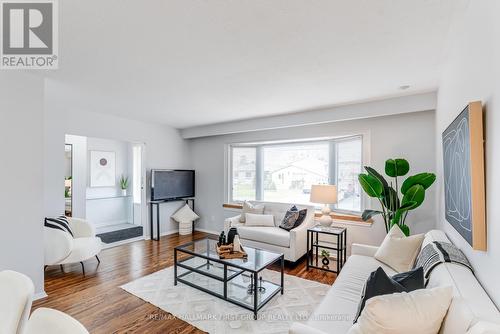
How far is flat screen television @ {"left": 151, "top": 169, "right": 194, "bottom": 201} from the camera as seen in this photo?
4941mm

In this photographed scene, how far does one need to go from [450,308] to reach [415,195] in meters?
2.07

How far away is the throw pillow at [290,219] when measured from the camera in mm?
3904

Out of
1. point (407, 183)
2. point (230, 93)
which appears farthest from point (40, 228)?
point (407, 183)

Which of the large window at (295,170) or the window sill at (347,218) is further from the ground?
the large window at (295,170)

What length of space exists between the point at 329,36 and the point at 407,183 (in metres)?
2.10

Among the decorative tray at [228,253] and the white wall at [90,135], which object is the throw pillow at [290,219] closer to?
the decorative tray at [228,253]

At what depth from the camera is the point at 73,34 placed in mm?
1830

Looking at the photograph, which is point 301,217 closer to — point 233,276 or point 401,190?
point 401,190

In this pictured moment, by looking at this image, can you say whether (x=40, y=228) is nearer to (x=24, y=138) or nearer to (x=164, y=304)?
(x=24, y=138)

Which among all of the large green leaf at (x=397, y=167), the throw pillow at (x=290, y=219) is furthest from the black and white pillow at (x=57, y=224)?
the large green leaf at (x=397, y=167)

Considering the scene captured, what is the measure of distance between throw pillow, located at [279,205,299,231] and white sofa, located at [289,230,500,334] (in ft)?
4.62

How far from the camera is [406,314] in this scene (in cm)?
109

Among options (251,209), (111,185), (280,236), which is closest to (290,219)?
(280,236)

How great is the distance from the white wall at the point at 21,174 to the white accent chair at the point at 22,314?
1.79 meters
